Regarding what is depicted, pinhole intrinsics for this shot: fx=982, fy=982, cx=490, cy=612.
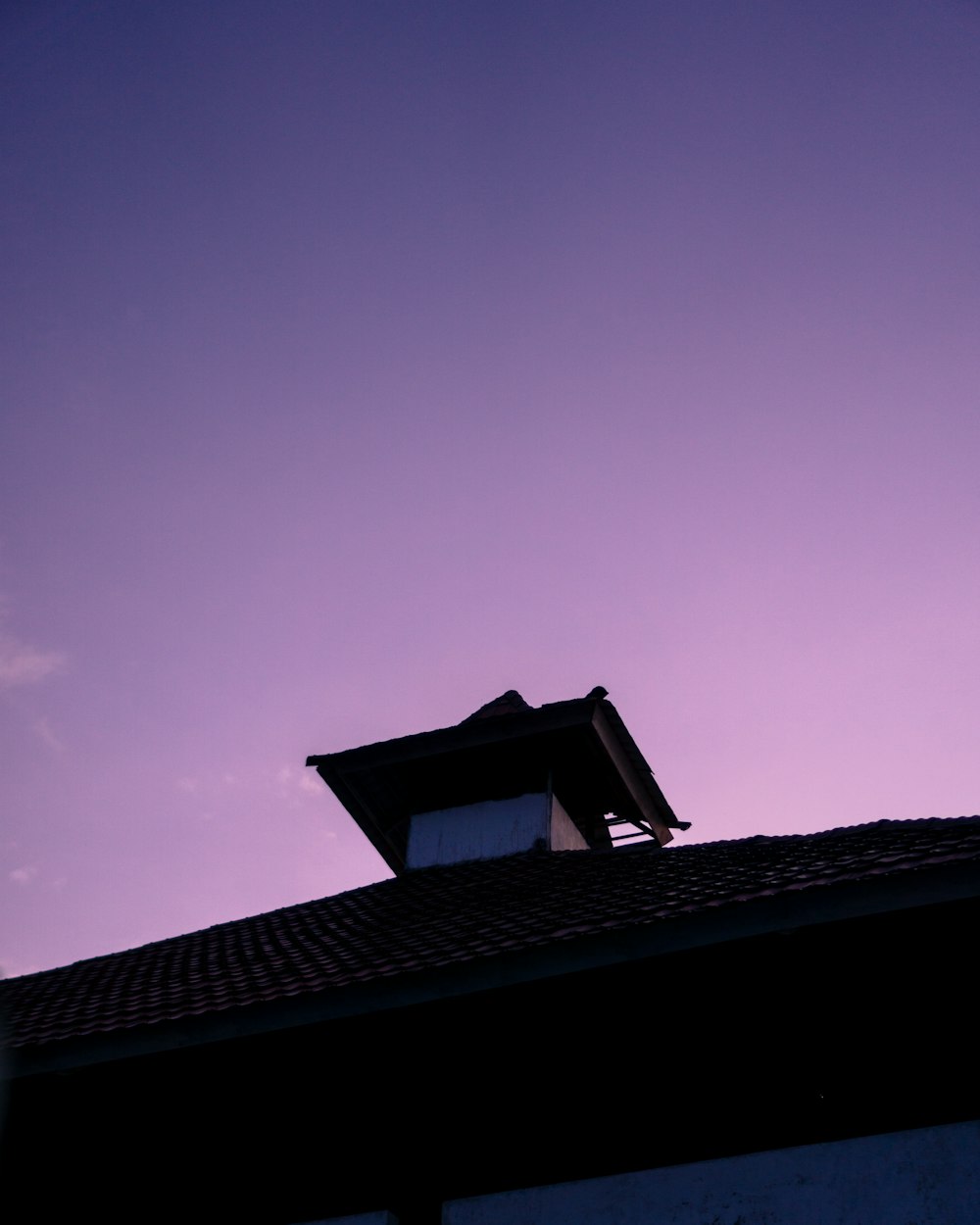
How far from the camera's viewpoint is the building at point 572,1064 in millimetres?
4523

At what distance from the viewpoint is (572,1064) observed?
5.23m

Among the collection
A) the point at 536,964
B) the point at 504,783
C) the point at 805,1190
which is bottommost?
the point at 805,1190

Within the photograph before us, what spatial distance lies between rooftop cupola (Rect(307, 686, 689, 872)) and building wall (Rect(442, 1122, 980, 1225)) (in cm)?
598

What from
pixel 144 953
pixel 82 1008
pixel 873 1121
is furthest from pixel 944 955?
pixel 144 953

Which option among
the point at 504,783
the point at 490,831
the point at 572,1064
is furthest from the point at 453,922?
the point at 504,783

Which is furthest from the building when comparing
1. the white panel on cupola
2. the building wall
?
the white panel on cupola

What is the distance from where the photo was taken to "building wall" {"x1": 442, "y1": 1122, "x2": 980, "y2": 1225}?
164 inches

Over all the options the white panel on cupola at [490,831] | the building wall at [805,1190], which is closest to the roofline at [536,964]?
the building wall at [805,1190]

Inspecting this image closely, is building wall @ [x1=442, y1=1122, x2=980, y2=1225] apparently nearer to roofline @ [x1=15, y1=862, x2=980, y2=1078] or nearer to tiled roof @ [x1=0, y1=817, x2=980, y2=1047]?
roofline @ [x1=15, y1=862, x2=980, y2=1078]

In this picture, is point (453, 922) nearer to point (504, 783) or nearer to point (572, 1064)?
point (572, 1064)

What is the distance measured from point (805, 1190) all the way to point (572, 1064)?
1306 mm

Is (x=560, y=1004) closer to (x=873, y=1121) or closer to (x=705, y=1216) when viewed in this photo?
(x=705, y=1216)

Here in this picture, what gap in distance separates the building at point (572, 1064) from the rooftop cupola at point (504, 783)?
4.18 metres

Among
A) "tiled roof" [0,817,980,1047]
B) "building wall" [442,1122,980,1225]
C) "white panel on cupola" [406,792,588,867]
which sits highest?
"white panel on cupola" [406,792,588,867]
